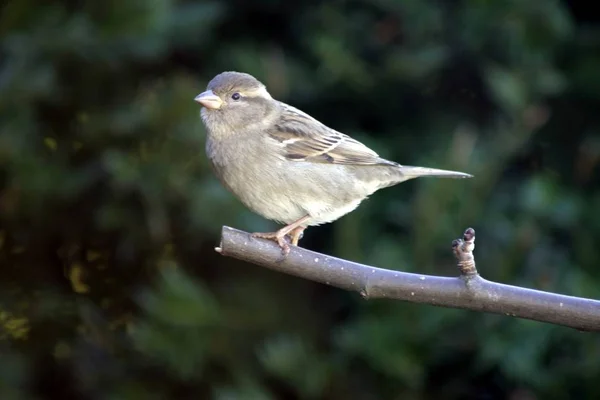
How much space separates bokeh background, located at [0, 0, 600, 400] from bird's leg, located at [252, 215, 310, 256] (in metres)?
1.00

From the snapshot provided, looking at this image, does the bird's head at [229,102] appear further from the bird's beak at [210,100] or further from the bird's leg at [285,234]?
the bird's leg at [285,234]

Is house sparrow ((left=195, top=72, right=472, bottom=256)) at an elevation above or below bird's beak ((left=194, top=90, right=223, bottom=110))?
below

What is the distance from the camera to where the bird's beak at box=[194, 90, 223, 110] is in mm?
2693

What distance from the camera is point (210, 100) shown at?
2.71 meters

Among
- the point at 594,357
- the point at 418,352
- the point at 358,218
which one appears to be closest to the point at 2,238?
the point at 358,218

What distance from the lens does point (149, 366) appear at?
12.7ft

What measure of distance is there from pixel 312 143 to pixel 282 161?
207 mm

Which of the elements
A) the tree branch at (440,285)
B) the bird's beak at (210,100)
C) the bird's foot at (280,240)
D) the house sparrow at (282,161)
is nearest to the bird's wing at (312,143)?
the house sparrow at (282,161)

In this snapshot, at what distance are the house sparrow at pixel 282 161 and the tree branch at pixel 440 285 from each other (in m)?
0.50

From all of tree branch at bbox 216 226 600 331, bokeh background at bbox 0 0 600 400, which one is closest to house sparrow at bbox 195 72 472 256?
tree branch at bbox 216 226 600 331

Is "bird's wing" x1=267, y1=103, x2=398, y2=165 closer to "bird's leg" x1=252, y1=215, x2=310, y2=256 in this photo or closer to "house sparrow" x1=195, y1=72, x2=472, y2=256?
"house sparrow" x1=195, y1=72, x2=472, y2=256

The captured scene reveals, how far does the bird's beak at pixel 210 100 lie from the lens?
106 inches

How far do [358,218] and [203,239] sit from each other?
1.93 ft

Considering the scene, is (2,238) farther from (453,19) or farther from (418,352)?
(453,19)
